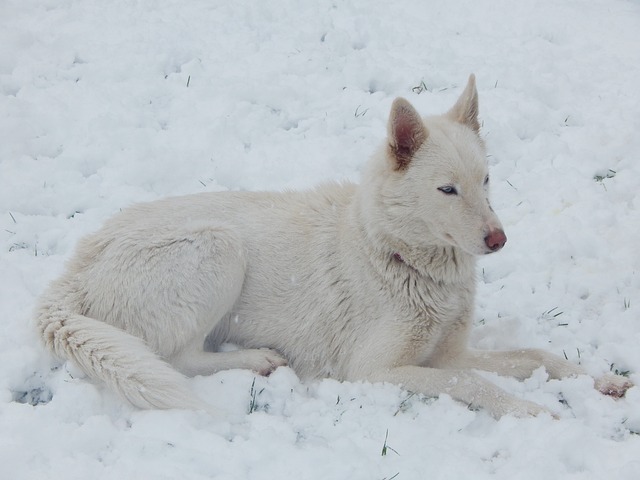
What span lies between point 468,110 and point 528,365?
1.62 meters

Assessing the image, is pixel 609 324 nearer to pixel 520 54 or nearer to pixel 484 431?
pixel 484 431

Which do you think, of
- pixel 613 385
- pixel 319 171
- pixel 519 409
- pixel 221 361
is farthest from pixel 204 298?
pixel 613 385

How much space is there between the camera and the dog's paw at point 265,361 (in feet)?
13.6

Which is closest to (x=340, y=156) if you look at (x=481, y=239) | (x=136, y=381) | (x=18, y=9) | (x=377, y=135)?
(x=377, y=135)

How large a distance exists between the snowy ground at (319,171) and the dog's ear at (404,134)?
1.34 meters

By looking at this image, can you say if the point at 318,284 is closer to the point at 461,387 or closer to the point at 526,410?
the point at 461,387

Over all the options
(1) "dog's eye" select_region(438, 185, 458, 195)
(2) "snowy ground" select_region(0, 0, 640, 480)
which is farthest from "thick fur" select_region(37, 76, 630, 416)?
(2) "snowy ground" select_region(0, 0, 640, 480)

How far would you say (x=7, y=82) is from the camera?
688 centimetres

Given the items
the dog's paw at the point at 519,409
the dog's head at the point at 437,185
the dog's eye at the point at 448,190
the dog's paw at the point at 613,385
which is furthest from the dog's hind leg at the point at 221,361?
the dog's paw at the point at 613,385

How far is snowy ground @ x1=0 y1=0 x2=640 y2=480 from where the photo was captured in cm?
321

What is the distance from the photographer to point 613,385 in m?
3.87

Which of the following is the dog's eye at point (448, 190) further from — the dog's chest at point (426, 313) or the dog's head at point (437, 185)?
the dog's chest at point (426, 313)

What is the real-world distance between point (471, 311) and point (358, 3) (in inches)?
199

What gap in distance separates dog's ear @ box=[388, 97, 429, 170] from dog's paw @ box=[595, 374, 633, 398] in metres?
1.69
